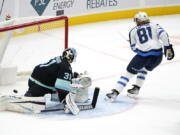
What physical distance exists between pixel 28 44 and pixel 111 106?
52.6 inches

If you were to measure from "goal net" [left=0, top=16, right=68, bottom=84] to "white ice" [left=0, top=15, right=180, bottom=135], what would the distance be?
0.11 ft

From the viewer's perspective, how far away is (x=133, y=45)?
15.1 feet

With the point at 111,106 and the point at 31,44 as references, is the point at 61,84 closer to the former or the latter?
the point at 111,106

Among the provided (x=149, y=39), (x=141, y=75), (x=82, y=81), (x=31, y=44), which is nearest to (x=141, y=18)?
(x=149, y=39)

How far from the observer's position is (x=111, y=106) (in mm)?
4430

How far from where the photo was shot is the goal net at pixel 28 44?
493 cm

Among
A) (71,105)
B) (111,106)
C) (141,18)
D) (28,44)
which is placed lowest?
(111,106)

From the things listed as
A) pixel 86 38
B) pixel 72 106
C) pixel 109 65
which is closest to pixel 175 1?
pixel 86 38

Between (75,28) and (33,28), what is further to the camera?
(75,28)

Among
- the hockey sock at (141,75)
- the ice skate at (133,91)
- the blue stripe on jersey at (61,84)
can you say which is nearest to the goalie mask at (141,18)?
the hockey sock at (141,75)

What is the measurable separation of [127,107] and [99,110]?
32 cm

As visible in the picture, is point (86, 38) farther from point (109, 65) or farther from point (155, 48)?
point (155, 48)

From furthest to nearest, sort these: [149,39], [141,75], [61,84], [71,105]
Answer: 1. [141,75]
2. [149,39]
3. [71,105]
4. [61,84]

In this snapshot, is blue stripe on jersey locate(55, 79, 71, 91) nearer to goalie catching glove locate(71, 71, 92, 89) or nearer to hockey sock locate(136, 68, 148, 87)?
goalie catching glove locate(71, 71, 92, 89)
